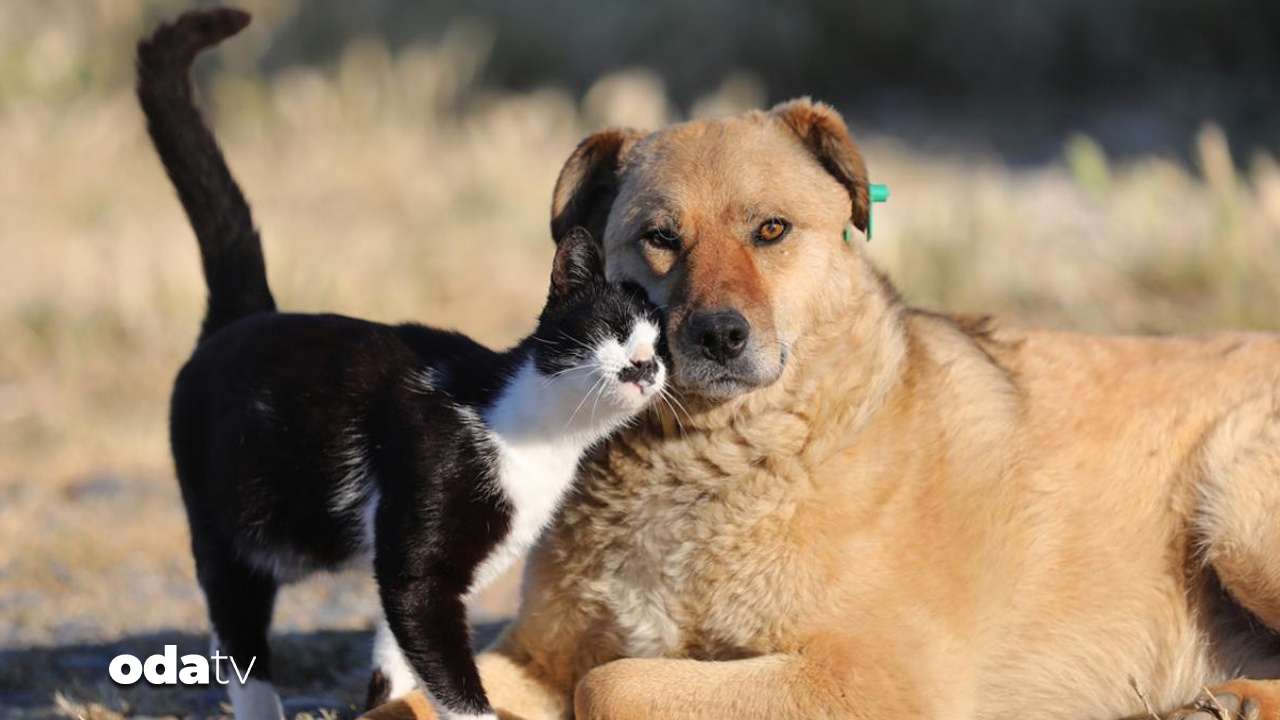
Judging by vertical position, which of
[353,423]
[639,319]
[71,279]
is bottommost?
[71,279]

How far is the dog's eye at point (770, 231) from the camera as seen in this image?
12.1ft

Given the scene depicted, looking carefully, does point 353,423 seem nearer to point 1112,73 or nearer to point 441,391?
point 441,391

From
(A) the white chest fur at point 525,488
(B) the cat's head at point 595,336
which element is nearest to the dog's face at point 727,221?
(B) the cat's head at point 595,336

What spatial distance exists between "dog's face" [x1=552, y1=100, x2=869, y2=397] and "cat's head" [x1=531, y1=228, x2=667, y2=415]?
117 millimetres

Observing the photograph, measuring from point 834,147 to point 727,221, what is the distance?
390 mm

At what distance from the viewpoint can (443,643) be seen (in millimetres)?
3348

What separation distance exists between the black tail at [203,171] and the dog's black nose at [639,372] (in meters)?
1.44

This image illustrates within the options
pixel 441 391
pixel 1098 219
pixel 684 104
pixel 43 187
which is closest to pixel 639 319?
pixel 441 391

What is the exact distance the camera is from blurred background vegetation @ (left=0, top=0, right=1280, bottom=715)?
22.8 feet

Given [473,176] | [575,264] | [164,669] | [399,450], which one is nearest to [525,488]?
[399,450]

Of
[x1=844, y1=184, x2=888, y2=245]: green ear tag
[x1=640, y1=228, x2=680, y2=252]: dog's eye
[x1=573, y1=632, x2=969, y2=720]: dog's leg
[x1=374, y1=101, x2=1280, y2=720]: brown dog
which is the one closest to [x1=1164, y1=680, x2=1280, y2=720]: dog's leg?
[x1=374, y1=101, x2=1280, y2=720]: brown dog

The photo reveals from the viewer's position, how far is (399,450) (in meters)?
3.47

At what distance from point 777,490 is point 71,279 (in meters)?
6.56

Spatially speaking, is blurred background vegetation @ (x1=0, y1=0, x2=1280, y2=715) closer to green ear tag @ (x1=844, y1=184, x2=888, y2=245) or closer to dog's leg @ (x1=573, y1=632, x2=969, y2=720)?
dog's leg @ (x1=573, y1=632, x2=969, y2=720)
